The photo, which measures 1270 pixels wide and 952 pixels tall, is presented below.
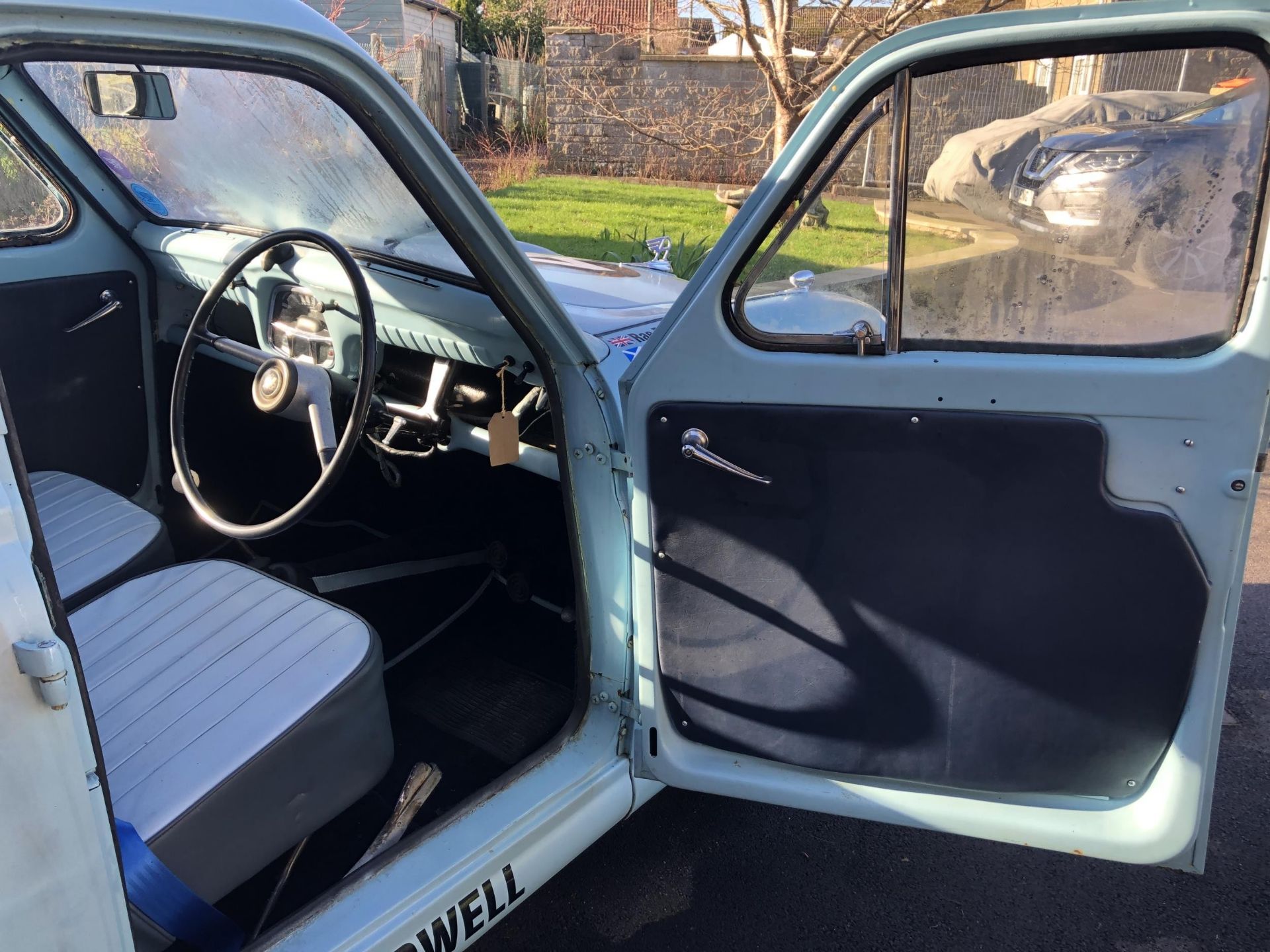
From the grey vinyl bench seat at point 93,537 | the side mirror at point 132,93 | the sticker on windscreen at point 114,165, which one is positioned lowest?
the grey vinyl bench seat at point 93,537

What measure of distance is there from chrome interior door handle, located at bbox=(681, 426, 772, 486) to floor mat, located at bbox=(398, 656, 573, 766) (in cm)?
103

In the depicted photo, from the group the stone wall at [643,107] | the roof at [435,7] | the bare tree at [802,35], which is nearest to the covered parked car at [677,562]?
the bare tree at [802,35]

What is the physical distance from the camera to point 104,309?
2.87 meters

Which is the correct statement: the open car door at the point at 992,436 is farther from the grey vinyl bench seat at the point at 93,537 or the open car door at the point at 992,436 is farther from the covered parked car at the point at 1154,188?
the grey vinyl bench seat at the point at 93,537

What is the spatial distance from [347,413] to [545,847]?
1322 mm

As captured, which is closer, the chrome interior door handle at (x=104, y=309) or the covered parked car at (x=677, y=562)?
the covered parked car at (x=677, y=562)

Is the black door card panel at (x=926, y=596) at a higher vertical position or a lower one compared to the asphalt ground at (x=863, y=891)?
higher

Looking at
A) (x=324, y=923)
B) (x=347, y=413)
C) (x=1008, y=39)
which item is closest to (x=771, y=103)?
(x=347, y=413)

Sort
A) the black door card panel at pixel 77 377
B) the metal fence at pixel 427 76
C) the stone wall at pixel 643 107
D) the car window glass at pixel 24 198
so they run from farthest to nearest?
the metal fence at pixel 427 76
the stone wall at pixel 643 107
the black door card panel at pixel 77 377
the car window glass at pixel 24 198

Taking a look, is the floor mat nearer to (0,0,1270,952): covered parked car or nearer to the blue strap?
(0,0,1270,952): covered parked car

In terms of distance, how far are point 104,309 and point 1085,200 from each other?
2785 millimetres

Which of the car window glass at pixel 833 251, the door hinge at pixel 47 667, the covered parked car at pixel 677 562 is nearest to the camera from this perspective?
the door hinge at pixel 47 667

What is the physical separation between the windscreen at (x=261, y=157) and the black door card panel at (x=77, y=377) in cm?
44

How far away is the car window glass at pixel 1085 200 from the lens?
1.32m
